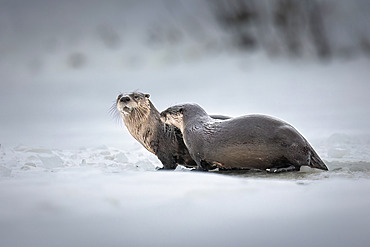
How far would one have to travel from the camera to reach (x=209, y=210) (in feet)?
4.94

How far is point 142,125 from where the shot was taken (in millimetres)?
3443

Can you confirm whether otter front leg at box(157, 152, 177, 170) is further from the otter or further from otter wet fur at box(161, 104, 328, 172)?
otter wet fur at box(161, 104, 328, 172)

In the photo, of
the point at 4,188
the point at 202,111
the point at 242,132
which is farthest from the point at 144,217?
the point at 202,111

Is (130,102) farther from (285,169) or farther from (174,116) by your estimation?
(285,169)

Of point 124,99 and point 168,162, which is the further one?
point 168,162

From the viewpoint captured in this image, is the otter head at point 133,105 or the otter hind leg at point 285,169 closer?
the otter hind leg at point 285,169

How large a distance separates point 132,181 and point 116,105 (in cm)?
152

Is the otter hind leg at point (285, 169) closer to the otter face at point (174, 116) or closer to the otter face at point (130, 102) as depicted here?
the otter face at point (174, 116)

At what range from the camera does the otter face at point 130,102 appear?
3279mm

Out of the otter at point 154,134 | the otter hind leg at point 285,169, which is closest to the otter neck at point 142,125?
the otter at point 154,134

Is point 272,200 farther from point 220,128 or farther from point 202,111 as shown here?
point 202,111

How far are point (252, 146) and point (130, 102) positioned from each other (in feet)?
3.94

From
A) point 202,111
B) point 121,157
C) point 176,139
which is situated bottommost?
point 121,157

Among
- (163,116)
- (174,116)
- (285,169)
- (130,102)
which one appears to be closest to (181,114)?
(174,116)
